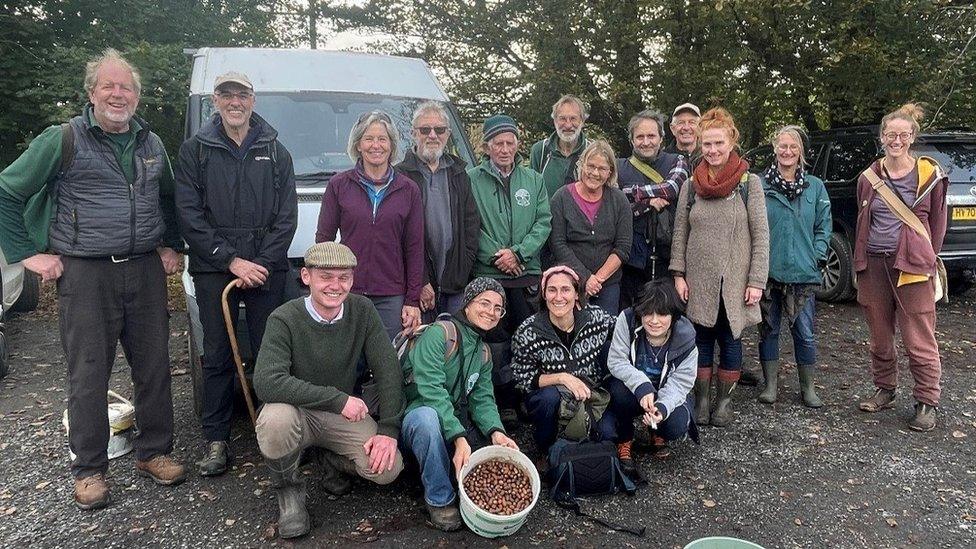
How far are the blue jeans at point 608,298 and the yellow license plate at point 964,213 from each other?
4.96 meters

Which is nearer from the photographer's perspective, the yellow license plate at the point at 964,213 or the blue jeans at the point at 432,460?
the blue jeans at the point at 432,460

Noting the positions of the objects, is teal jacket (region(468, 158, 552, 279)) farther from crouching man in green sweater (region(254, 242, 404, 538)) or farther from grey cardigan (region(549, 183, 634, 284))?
crouching man in green sweater (region(254, 242, 404, 538))

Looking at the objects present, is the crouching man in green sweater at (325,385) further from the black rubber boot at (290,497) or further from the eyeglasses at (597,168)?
the eyeglasses at (597,168)

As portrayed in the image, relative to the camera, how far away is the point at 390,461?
346cm

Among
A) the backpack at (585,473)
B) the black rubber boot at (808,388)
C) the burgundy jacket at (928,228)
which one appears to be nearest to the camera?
the backpack at (585,473)

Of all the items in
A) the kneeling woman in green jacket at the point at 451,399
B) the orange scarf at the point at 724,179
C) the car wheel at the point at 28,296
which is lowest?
the car wheel at the point at 28,296

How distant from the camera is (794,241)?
16.1ft

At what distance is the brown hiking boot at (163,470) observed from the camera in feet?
12.7

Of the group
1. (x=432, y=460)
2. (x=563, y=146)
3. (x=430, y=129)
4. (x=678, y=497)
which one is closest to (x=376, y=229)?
(x=430, y=129)

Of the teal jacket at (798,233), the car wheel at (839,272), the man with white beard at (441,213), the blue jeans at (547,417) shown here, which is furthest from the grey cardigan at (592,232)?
the car wheel at (839,272)

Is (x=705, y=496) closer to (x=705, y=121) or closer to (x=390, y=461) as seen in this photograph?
(x=390, y=461)

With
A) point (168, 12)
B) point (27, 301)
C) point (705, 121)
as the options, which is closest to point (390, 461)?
point (705, 121)

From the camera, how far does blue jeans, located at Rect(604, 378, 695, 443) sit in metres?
4.04

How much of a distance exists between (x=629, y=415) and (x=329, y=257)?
6.66ft
